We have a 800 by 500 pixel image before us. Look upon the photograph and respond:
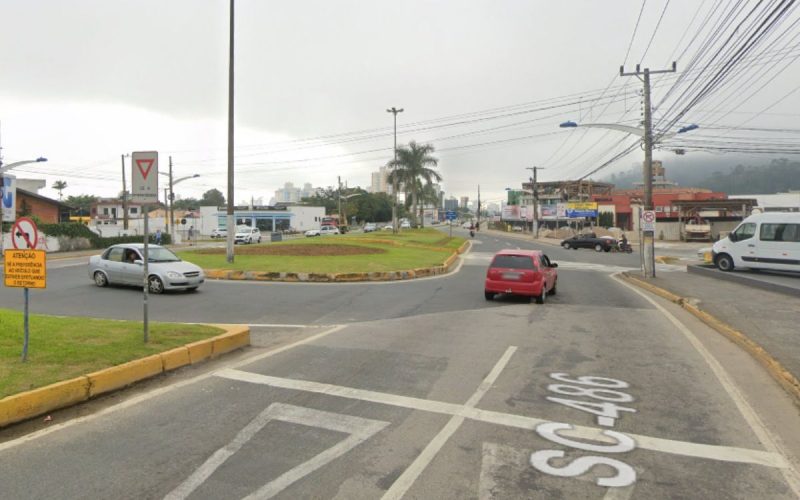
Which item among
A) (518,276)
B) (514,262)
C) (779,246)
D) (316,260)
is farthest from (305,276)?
(779,246)

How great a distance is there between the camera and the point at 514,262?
15375mm

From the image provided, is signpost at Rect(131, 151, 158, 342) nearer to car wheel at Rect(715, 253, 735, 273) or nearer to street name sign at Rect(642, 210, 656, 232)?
street name sign at Rect(642, 210, 656, 232)

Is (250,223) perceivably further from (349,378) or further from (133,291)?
(349,378)

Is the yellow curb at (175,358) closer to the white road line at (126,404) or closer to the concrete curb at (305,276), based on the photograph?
the white road line at (126,404)

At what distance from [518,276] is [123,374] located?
1082cm

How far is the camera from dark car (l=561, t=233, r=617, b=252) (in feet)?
153

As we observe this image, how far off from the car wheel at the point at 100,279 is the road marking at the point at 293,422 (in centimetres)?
1396

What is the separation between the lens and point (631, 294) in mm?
17719

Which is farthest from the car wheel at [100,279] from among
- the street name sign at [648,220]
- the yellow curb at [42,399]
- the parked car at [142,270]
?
the street name sign at [648,220]

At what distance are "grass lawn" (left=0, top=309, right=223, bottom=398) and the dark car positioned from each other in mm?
42790

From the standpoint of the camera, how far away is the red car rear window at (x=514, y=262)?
1526 cm

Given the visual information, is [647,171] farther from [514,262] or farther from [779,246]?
[514,262]

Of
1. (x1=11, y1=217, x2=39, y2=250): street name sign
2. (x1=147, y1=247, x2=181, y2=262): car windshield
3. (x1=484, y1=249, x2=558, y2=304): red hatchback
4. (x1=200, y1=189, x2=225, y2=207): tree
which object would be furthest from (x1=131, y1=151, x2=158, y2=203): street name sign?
(x1=200, y1=189, x2=225, y2=207): tree

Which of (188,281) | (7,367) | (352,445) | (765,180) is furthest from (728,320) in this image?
(765,180)
